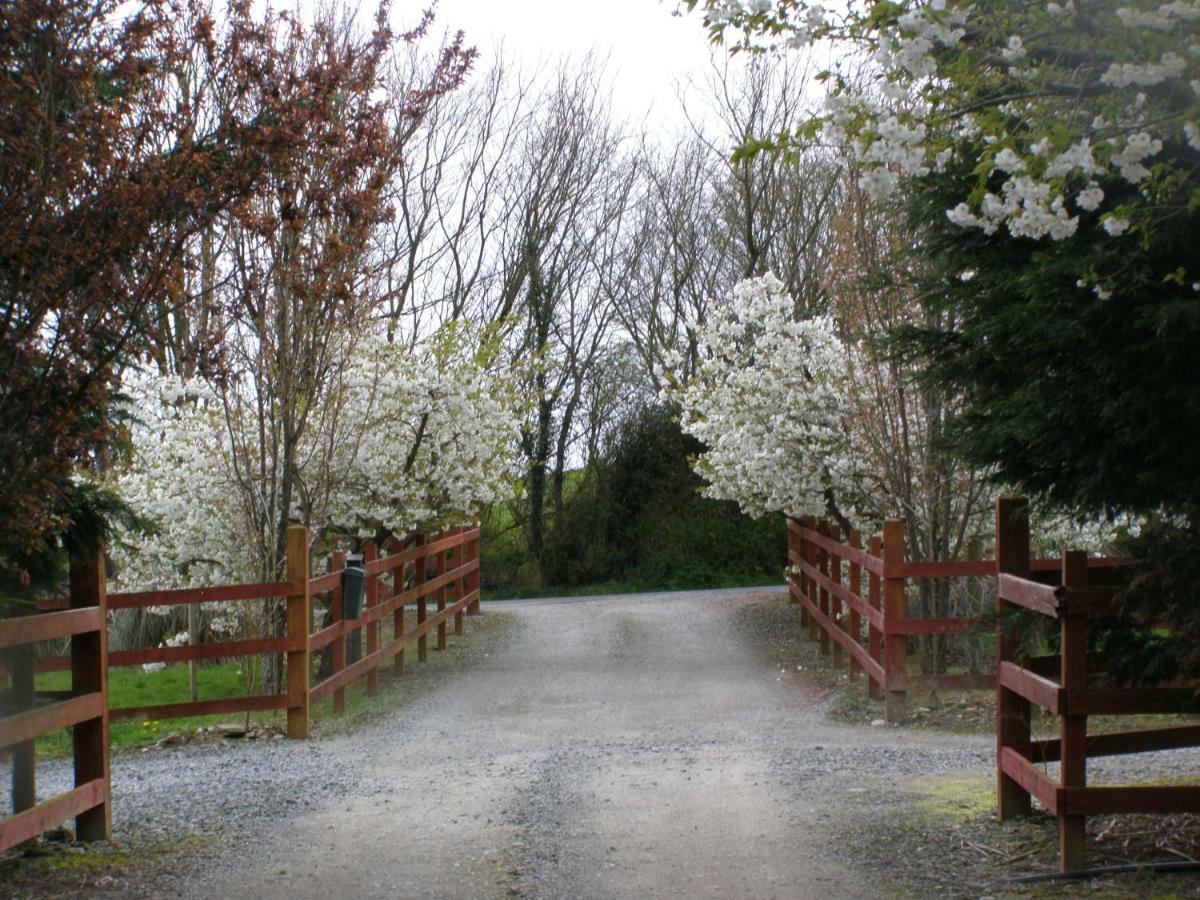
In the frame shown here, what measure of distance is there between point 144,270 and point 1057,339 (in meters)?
3.54

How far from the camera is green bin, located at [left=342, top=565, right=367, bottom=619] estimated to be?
11.2m

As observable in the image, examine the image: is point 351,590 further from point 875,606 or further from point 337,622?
point 875,606

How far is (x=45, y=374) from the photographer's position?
4.87 m

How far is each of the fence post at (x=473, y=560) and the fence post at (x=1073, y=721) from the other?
13.9m

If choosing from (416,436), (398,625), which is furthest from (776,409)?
(398,625)

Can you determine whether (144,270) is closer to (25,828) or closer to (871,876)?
(25,828)

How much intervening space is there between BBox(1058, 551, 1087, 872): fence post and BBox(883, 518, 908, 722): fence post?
207 inches

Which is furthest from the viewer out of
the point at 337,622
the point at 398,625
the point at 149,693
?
the point at 149,693

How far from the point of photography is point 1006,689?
5.86 metres

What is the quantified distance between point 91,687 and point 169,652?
3.22m

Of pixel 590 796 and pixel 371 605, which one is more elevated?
pixel 371 605

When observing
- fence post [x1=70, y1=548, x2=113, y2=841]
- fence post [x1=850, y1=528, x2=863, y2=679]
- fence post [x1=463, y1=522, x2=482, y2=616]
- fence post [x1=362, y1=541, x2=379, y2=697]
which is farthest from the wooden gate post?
fence post [x1=70, y1=548, x2=113, y2=841]

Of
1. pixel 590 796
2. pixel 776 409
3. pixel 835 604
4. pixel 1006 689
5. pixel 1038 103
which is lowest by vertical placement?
pixel 590 796

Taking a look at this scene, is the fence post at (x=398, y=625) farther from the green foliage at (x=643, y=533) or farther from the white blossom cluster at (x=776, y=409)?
the green foliage at (x=643, y=533)
